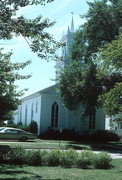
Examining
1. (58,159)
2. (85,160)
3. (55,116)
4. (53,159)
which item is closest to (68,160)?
(58,159)

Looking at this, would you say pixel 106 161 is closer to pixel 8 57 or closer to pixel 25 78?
pixel 25 78

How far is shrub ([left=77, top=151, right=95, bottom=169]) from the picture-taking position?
53.8ft

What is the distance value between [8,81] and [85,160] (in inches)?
206

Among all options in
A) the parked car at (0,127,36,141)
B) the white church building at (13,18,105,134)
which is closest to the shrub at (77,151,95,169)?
the parked car at (0,127,36,141)

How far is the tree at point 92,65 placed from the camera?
34.8 metres

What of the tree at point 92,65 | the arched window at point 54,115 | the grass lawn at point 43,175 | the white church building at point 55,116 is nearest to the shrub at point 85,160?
the grass lawn at point 43,175

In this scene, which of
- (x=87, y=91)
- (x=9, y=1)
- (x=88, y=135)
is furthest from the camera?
(x=88, y=135)

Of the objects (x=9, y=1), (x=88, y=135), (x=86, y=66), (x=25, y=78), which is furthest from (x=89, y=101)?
(x=9, y=1)

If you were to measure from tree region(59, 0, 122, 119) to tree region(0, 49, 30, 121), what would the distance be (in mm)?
15804

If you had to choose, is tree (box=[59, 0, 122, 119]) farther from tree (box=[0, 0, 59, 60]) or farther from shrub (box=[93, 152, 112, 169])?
tree (box=[0, 0, 59, 60])

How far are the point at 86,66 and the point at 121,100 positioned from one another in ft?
75.7

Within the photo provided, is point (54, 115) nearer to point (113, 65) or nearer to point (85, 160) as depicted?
point (85, 160)

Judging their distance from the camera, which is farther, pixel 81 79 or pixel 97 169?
pixel 81 79

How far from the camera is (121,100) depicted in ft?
44.9
